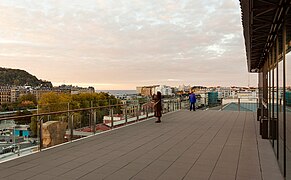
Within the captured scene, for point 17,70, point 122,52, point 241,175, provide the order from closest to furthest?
point 241,175 → point 122,52 → point 17,70

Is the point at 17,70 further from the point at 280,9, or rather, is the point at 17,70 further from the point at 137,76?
the point at 280,9

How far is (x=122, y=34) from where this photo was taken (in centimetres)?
1719

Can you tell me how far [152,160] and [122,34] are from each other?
1342 cm

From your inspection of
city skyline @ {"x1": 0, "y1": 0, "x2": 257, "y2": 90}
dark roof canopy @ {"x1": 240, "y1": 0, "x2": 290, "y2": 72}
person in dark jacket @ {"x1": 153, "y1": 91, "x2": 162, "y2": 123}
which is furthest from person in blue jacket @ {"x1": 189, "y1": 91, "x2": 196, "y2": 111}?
dark roof canopy @ {"x1": 240, "y1": 0, "x2": 290, "y2": 72}

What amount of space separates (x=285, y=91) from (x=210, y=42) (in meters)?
15.1

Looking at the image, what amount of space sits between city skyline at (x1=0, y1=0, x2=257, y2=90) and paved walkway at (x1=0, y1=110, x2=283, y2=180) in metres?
3.92

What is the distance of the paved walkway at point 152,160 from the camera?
13.0 feet

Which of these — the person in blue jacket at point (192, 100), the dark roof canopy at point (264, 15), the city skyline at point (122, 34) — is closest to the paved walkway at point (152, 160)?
the dark roof canopy at point (264, 15)

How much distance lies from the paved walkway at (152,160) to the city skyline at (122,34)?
154 inches

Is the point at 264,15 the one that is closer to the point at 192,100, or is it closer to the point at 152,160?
the point at 152,160

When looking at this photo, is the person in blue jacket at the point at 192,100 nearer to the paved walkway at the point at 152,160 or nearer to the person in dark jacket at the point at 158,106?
the person in dark jacket at the point at 158,106

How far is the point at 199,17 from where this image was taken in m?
12.5

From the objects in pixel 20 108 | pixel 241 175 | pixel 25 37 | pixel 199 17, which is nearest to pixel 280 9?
pixel 241 175

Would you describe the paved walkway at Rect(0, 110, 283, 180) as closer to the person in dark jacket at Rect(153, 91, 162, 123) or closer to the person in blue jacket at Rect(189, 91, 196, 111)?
the person in dark jacket at Rect(153, 91, 162, 123)
